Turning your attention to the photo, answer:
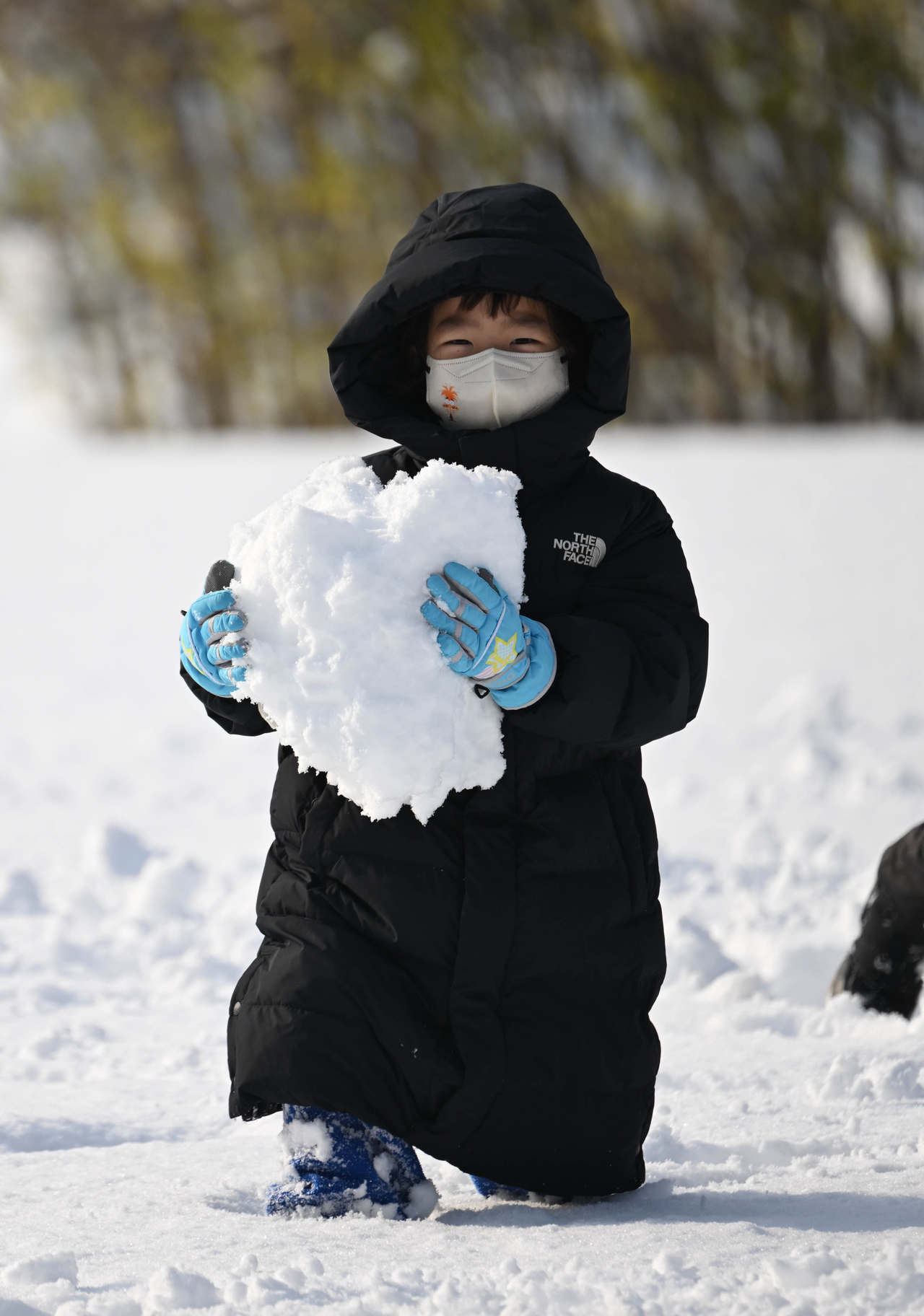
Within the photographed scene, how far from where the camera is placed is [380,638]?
1696 mm

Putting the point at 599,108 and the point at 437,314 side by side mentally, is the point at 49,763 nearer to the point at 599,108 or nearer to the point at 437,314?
the point at 437,314

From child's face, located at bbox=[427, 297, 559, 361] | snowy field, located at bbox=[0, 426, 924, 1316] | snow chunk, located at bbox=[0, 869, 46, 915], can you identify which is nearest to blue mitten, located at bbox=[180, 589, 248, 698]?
child's face, located at bbox=[427, 297, 559, 361]

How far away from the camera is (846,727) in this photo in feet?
14.0

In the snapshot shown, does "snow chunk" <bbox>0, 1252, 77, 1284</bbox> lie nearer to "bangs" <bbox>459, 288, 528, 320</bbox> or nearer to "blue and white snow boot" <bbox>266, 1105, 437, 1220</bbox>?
"blue and white snow boot" <bbox>266, 1105, 437, 1220</bbox>

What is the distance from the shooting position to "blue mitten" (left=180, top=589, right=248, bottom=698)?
176cm

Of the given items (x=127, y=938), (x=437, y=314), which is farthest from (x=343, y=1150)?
(x=127, y=938)

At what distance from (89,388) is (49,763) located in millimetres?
7205

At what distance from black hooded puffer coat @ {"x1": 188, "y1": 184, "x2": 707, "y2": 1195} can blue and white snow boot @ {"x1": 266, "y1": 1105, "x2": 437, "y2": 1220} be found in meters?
0.03

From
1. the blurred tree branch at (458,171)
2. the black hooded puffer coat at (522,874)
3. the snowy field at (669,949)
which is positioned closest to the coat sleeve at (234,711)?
the black hooded puffer coat at (522,874)

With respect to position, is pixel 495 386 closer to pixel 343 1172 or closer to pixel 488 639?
pixel 488 639

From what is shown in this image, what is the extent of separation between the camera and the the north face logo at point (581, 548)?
6.12ft

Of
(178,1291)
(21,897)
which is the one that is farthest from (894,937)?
(21,897)

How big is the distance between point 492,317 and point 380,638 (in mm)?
505

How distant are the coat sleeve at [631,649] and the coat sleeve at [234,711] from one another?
1.20 feet
